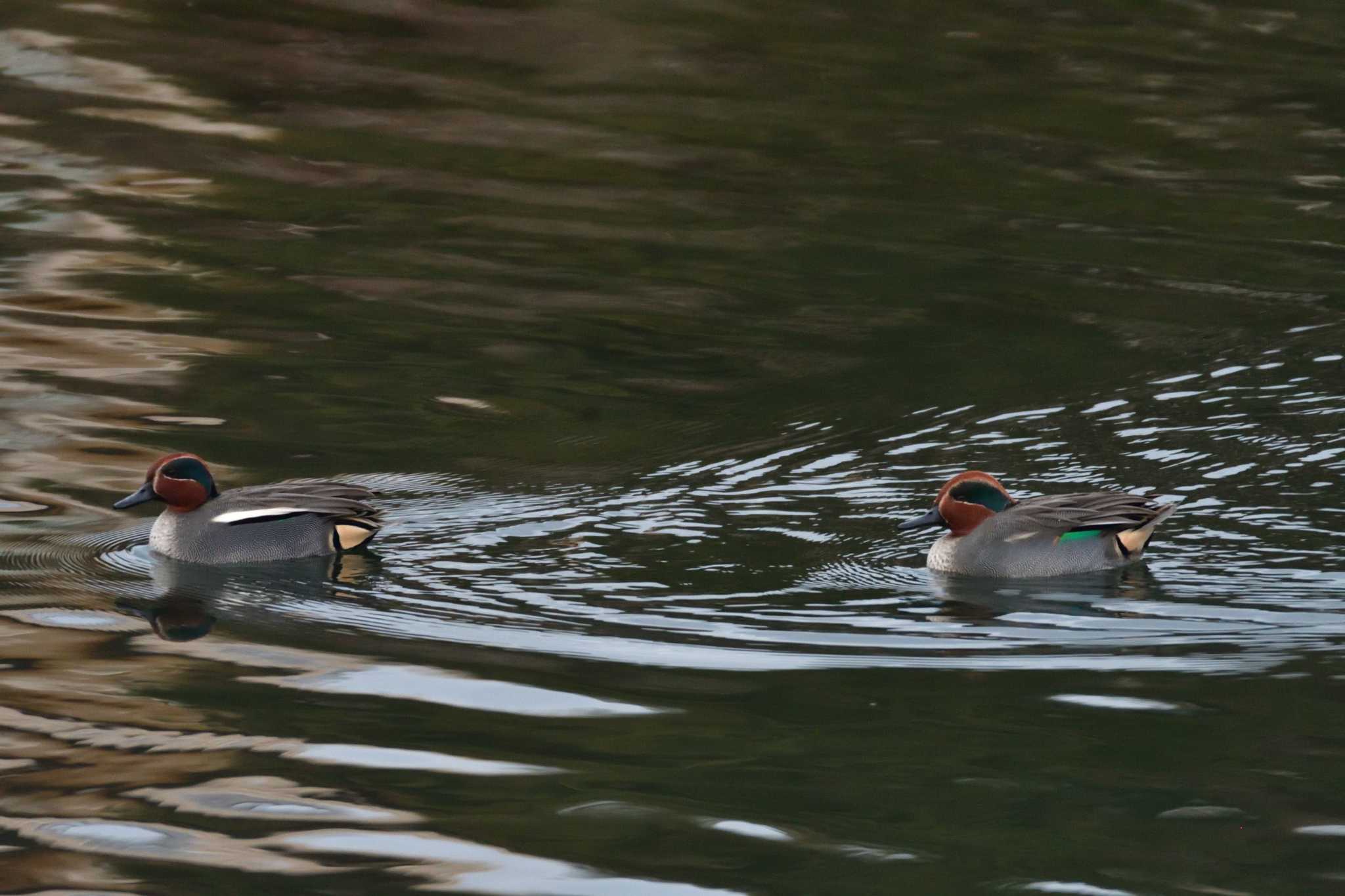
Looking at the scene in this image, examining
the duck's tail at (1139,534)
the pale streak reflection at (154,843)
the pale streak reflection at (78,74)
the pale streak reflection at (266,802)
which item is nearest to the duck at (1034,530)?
the duck's tail at (1139,534)

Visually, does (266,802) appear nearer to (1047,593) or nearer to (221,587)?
(221,587)

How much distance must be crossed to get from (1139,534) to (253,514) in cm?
440

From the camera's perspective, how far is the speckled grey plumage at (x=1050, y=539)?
10164 mm

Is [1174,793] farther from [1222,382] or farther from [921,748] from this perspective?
[1222,382]

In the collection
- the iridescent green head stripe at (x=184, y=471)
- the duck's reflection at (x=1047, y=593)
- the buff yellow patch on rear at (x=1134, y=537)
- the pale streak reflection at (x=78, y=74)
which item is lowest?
the duck's reflection at (x=1047, y=593)

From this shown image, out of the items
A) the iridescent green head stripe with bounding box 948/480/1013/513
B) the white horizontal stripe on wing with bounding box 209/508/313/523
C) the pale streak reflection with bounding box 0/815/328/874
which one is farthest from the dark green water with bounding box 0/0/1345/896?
the iridescent green head stripe with bounding box 948/480/1013/513

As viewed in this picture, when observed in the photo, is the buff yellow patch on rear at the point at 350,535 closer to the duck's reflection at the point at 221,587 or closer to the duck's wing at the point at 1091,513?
the duck's reflection at the point at 221,587

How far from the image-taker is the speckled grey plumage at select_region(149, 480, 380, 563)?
10.7 metres

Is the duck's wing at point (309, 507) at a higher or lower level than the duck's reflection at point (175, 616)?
higher

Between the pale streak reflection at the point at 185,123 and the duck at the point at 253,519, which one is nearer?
the duck at the point at 253,519

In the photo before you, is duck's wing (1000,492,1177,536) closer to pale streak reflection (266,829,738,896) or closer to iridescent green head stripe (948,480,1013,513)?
iridescent green head stripe (948,480,1013,513)

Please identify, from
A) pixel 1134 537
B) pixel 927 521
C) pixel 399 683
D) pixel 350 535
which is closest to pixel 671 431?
pixel 927 521

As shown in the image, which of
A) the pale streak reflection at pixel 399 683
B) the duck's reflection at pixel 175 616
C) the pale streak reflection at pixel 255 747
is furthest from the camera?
the duck's reflection at pixel 175 616

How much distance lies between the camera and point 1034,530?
10344mm
